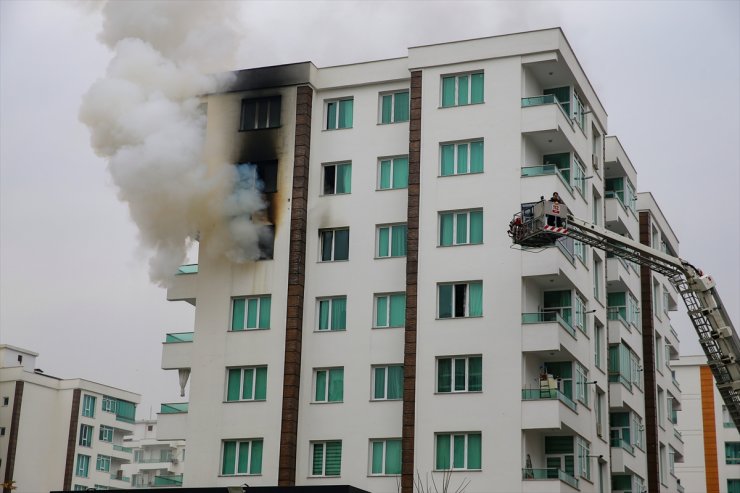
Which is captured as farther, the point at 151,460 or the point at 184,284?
the point at 151,460

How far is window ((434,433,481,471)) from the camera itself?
164 ft

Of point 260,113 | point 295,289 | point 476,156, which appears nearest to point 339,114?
point 260,113

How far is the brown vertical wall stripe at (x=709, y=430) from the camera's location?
10106 centimetres

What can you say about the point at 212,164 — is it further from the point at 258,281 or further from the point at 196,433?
the point at 196,433

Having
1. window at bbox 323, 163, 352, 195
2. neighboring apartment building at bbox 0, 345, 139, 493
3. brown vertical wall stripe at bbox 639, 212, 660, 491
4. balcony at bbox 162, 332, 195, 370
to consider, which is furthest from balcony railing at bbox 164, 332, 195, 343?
neighboring apartment building at bbox 0, 345, 139, 493

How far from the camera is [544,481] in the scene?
159 feet

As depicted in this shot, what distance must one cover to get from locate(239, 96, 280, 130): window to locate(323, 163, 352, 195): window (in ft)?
11.1

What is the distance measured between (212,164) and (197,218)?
2749 millimetres

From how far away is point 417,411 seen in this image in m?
51.2

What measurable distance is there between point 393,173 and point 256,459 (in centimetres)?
1447

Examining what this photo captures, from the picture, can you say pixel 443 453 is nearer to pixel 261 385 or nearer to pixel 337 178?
pixel 261 385

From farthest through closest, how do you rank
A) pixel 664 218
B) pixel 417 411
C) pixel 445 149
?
1. pixel 664 218
2. pixel 445 149
3. pixel 417 411

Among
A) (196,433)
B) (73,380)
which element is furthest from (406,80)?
(73,380)

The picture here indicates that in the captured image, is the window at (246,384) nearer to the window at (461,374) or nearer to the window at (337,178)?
the window at (461,374)
